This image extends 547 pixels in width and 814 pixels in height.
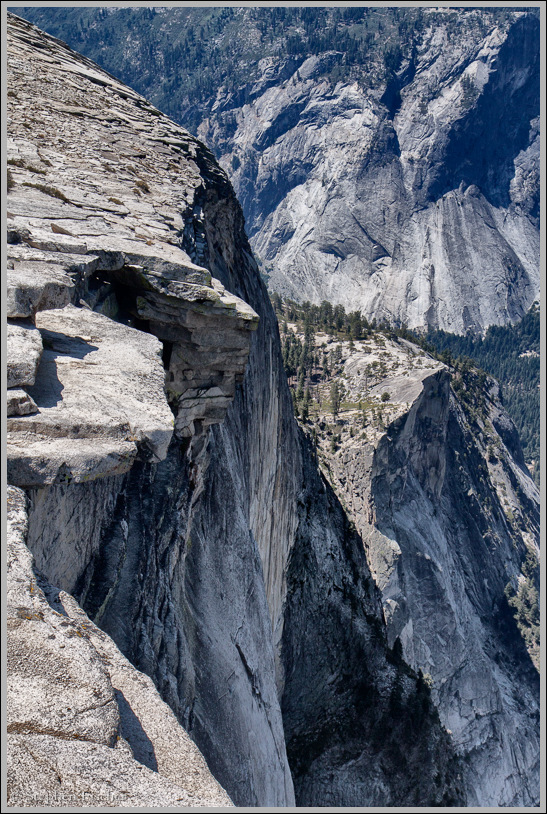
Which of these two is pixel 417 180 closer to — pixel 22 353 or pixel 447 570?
pixel 447 570

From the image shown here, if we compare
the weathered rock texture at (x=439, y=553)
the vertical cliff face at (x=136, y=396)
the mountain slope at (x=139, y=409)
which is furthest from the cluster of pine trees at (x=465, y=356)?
the vertical cliff face at (x=136, y=396)

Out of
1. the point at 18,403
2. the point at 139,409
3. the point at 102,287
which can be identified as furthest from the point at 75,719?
the point at 102,287

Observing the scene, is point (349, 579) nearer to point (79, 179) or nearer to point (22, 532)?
point (79, 179)

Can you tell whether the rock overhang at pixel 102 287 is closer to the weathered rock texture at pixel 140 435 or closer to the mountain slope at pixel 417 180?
the weathered rock texture at pixel 140 435

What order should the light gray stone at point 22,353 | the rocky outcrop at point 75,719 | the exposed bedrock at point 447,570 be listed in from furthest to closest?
the exposed bedrock at point 447,570, the light gray stone at point 22,353, the rocky outcrop at point 75,719

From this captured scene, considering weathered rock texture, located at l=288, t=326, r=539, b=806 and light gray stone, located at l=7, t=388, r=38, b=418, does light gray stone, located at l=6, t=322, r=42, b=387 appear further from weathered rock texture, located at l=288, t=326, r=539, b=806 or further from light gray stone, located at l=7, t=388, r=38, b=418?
weathered rock texture, located at l=288, t=326, r=539, b=806

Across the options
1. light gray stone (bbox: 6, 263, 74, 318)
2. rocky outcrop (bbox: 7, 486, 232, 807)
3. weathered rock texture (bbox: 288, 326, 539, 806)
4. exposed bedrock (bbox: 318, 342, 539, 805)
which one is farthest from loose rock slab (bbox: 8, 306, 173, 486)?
exposed bedrock (bbox: 318, 342, 539, 805)

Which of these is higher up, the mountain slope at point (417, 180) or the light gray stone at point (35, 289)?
the mountain slope at point (417, 180)

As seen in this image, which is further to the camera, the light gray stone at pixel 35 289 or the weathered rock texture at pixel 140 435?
the light gray stone at pixel 35 289
